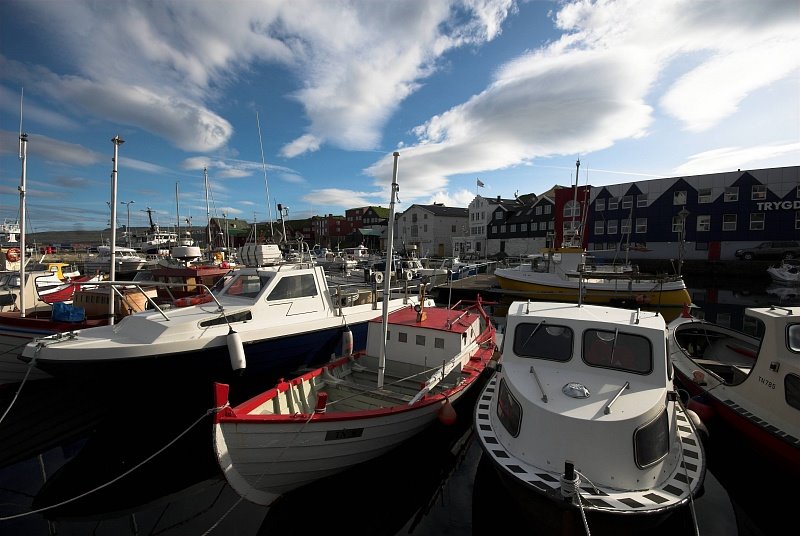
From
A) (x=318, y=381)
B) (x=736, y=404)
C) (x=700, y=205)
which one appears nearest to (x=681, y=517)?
(x=736, y=404)

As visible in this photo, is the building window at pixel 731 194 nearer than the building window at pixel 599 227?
Yes

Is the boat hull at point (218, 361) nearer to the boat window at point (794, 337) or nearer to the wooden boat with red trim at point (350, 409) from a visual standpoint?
the wooden boat with red trim at point (350, 409)

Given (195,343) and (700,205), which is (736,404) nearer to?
(195,343)

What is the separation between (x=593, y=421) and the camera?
4.50 metres

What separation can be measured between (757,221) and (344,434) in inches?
1956

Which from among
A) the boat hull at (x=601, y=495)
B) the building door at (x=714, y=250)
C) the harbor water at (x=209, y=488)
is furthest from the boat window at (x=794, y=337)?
the building door at (x=714, y=250)

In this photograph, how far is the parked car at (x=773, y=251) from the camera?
34.3 meters

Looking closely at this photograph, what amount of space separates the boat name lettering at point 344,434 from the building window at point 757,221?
49147 millimetres

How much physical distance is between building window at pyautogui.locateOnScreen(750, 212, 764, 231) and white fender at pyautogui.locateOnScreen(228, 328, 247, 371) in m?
50.1

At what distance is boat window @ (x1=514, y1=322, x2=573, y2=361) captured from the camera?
5.82m

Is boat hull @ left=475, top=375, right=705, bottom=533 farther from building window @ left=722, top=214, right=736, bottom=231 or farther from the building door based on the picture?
building window @ left=722, top=214, right=736, bottom=231

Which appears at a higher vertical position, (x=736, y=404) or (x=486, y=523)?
(x=736, y=404)

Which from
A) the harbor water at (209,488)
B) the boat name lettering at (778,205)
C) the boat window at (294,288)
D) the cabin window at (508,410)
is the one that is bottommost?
the harbor water at (209,488)

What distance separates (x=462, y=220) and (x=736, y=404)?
6149 cm
